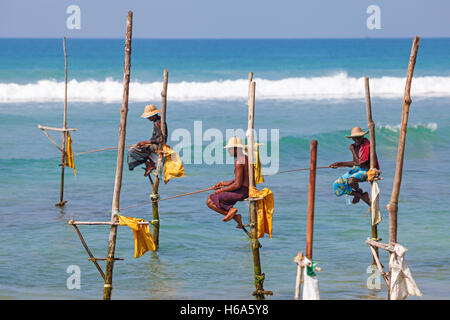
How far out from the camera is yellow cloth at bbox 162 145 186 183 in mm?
10078

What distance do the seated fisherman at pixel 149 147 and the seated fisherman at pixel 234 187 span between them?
1365 mm

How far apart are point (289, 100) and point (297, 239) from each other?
23.4 m

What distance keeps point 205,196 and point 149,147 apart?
4.45 m

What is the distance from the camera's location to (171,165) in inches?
397

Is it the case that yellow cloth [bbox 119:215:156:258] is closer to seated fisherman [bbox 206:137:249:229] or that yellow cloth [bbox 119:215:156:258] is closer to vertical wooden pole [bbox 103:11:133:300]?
vertical wooden pole [bbox 103:11:133:300]

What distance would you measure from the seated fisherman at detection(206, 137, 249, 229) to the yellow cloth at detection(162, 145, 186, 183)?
100 centimetres

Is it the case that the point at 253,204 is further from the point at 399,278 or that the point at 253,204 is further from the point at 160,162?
the point at 160,162

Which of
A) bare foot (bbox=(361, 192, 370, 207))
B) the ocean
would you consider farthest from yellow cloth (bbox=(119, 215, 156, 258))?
bare foot (bbox=(361, 192, 370, 207))

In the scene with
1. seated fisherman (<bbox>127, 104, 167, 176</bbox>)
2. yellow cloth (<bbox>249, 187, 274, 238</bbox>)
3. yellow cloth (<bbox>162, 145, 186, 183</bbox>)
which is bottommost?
yellow cloth (<bbox>249, 187, 274, 238</bbox>)

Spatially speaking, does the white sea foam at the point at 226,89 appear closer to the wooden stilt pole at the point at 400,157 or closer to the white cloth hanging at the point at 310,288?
the wooden stilt pole at the point at 400,157

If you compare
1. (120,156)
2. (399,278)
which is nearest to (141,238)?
(120,156)

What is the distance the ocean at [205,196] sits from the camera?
9375mm

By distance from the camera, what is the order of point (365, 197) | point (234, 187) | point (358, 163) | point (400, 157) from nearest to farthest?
point (400, 157) → point (234, 187) → point (358, 163) → point (365, 197)
